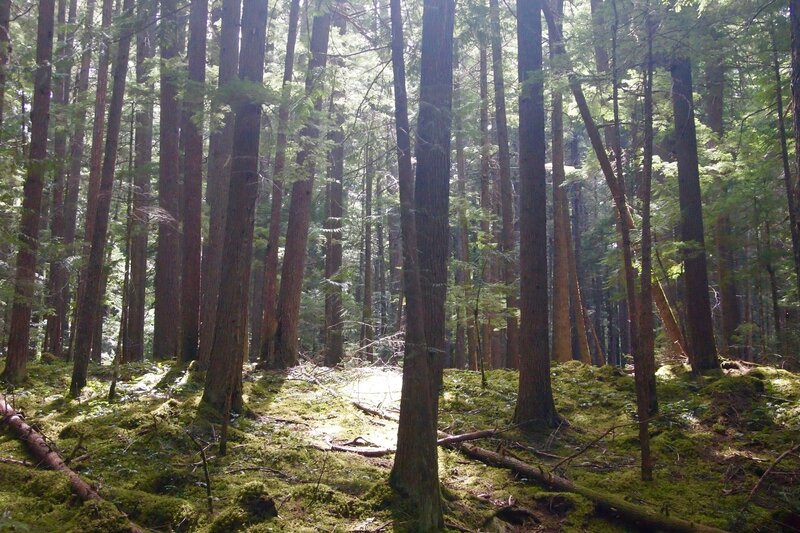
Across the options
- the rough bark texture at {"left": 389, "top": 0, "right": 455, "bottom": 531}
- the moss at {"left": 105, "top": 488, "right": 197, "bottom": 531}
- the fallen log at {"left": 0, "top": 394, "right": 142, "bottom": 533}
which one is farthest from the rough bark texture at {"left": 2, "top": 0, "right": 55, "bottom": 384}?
the rough bark texture at {"left": 389, "top": 0, "right": 455, "bottom": 531}

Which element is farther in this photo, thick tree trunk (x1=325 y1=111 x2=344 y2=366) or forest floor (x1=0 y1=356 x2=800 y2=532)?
thick tree trunk (x1=325 y1=111 x2=344 y2=366)

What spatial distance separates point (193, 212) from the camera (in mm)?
13562

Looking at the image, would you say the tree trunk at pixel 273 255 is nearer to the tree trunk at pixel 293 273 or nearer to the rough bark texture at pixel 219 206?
the tree trunk at pixel 293 273

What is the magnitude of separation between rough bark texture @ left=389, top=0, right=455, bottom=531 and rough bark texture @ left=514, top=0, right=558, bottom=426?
2920 millimetres

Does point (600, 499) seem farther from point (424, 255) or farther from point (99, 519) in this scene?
point (99, 519)

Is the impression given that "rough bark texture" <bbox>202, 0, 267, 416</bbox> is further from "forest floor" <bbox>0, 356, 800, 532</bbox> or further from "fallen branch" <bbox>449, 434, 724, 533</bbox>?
"fallen branch" <bbox>449, 434, 724, 533</bbox>

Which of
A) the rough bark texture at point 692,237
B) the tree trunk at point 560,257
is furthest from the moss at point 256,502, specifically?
the tree trunk at point 560,257

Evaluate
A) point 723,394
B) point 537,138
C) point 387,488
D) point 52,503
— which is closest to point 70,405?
point 52,503

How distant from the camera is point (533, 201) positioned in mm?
11047

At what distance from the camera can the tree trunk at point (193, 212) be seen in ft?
43.9

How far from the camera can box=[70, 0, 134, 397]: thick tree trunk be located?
10.7 metres

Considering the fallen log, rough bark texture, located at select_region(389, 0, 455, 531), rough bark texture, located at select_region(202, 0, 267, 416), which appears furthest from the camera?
rough bark texture, located at select_region(202, 0, 267, 416)

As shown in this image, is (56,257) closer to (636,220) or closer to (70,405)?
(70,405)

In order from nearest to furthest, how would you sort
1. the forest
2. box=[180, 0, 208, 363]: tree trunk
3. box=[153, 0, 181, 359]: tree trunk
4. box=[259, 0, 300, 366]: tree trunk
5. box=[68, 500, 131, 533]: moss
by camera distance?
1. box=[68, 500, 131, 533]: moss
2. the forest
3. box=[180, 0, 208, 363]: tree trunk
4. box=[259, 0, 300, 366]: tree trunk
5. box=[153, 0, 181, 359]: tree trunk
